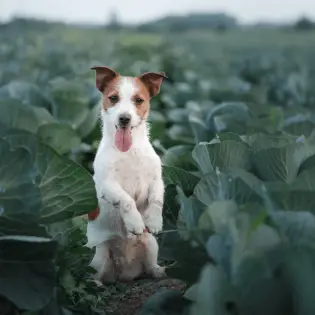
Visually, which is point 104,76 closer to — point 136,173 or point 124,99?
point 124,99

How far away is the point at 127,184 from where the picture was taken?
9.22 ft

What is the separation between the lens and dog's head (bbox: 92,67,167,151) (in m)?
2.69

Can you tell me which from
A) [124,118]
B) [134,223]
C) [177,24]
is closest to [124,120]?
[124,118]

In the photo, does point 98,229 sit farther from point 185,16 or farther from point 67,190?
point 185,16

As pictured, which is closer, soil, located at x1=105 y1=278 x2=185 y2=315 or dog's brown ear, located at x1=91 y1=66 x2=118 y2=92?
dog's brown ear, located at x1=91 y1=66 x2=118 y2=92

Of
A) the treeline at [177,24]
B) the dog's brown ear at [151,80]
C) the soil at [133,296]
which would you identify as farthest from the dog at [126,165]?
the treeline at [177,24]

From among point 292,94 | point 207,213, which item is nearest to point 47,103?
point 207,213

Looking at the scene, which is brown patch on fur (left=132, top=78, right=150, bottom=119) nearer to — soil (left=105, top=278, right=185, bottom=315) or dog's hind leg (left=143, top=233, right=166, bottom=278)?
dog's hind leg (left=143, top=233, right=166, bottom=278)

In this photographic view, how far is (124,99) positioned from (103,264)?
0.73m

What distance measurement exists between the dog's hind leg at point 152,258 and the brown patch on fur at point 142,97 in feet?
1.64

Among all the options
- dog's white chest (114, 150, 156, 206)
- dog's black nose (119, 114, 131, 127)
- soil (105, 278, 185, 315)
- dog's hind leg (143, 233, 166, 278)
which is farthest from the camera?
soil (105, 278, 185, 315)

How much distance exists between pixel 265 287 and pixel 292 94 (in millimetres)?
10073

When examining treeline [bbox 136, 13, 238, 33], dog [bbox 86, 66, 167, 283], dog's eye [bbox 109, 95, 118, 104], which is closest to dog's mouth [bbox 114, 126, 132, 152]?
dog [bbox 86, 66, 167, 283]

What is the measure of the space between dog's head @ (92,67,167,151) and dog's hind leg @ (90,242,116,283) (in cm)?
52
